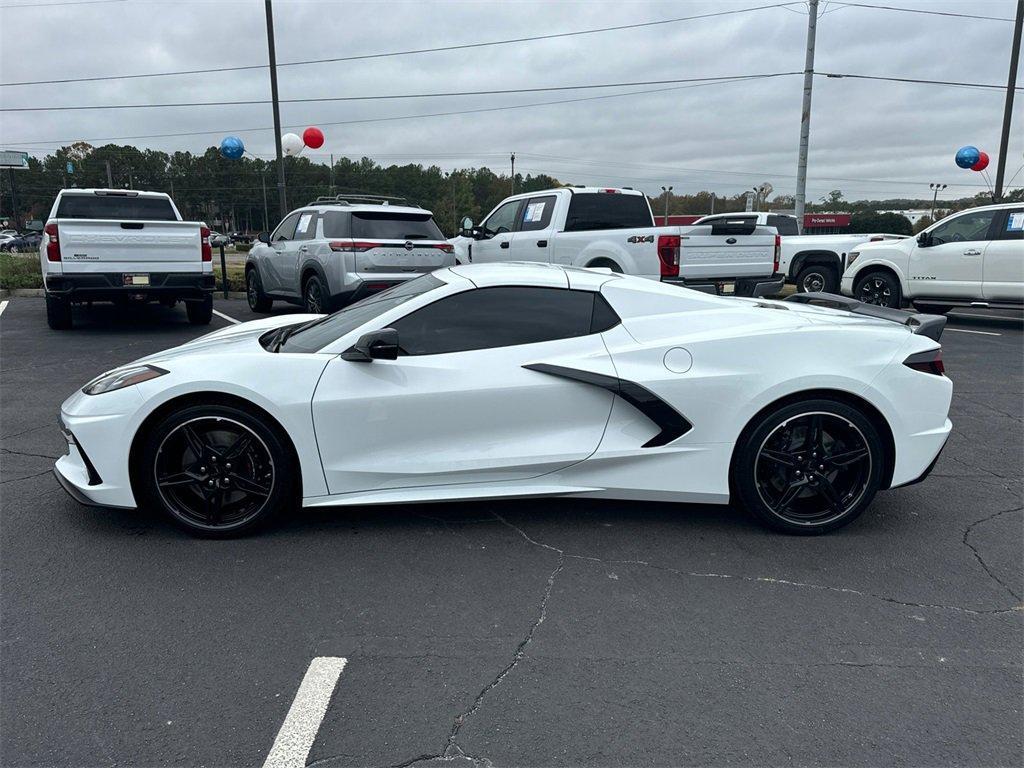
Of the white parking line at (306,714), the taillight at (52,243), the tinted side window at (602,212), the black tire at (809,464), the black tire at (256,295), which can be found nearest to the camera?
the white parking line at (306,714)

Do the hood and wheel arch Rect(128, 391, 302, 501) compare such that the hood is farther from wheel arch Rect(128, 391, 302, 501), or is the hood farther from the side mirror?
the side mirror

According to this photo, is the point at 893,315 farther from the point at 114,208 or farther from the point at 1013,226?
the point at 114,208

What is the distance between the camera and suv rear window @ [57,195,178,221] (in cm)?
1081

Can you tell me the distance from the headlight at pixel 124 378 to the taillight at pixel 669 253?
290 inches

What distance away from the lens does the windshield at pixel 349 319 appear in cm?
405

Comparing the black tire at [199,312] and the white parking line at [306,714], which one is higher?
the black tire at [199,312]

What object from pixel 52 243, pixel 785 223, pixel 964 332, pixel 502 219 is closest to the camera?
pixel 52 243

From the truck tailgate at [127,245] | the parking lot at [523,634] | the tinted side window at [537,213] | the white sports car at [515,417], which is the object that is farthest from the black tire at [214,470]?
the tinted side window at [537,213]

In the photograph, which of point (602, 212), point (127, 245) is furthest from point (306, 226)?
point (602, 212)

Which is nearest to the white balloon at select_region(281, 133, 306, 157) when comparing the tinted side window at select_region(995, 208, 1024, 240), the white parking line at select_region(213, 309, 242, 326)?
the white parking line at select_region(213, 309, 242, 326)

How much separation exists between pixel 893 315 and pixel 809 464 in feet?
3.81

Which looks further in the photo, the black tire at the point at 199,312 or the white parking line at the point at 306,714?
the black tire at the point at 199,312

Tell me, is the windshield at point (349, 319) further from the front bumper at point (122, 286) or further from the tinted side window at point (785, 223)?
the tinted side window at point (785, 223)

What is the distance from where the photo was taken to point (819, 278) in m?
15.8
